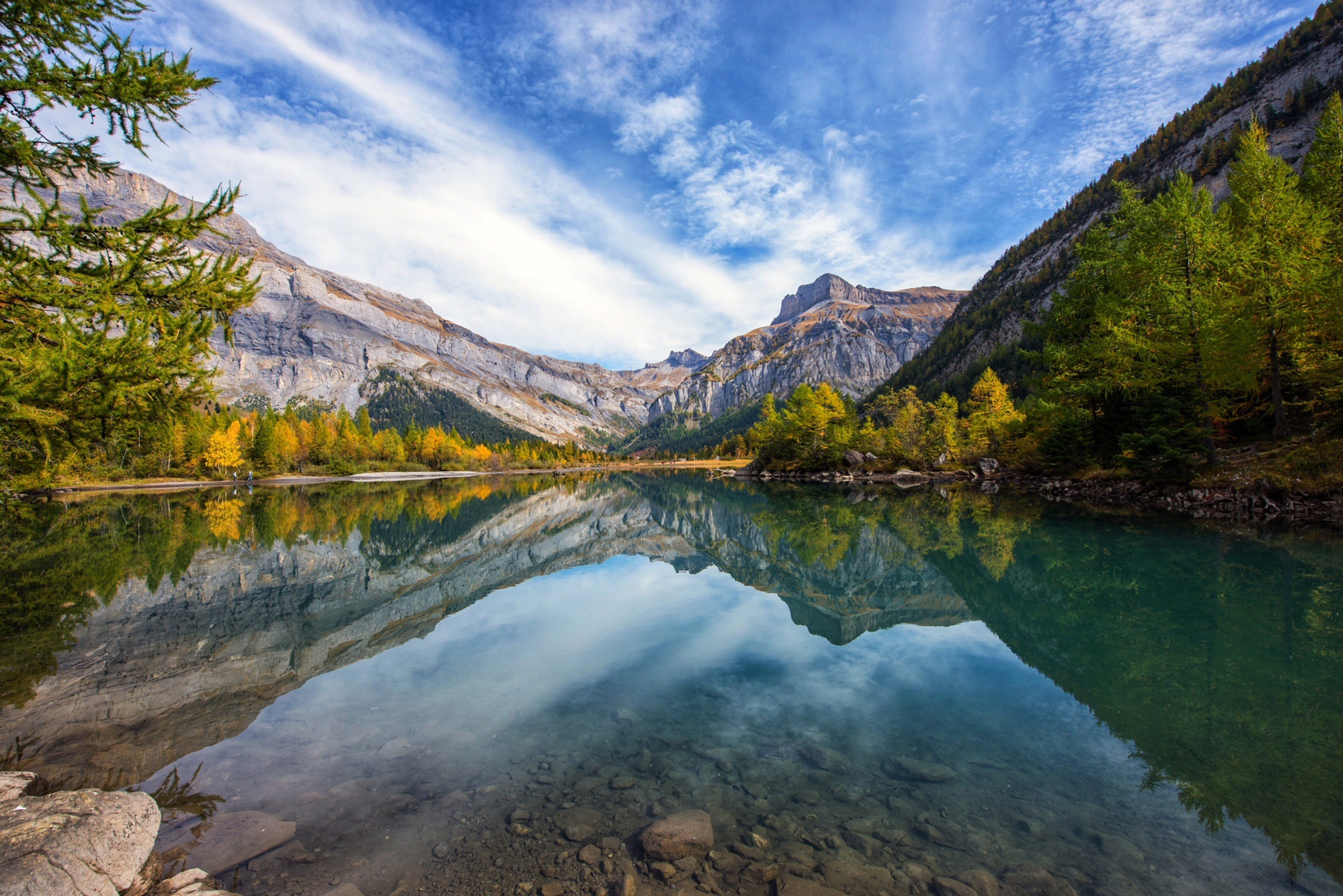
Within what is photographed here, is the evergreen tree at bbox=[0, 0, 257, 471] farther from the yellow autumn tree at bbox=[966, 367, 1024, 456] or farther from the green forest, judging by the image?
the yellow autumn tree at bbox=[966, 367, 1024, 456]

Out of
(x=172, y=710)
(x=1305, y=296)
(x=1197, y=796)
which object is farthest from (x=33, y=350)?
(x=1305, y=296)

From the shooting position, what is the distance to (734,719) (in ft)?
26.1

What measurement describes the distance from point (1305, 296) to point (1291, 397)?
19.7 ft

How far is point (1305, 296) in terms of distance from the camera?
21.3 meters

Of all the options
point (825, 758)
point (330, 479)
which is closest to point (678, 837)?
point (825, 758)

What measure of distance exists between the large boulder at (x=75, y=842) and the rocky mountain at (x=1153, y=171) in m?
43.7

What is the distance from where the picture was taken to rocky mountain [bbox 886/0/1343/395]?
234ft

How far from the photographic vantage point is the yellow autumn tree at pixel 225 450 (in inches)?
3076

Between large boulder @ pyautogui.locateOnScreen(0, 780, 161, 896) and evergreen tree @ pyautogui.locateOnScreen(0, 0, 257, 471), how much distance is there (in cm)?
455

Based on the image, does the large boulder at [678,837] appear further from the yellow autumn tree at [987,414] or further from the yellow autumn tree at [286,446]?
the yellow autumn tree at [286,446]

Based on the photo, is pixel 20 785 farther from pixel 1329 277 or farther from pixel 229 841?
pixel 1329 277

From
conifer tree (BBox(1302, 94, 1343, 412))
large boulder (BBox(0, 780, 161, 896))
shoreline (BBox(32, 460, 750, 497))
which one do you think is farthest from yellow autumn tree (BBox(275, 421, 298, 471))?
conifer tree (BBox(1302, 94, 1343, 412))

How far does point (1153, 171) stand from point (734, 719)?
5605 inches

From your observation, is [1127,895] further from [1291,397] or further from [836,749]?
[1291,397]
